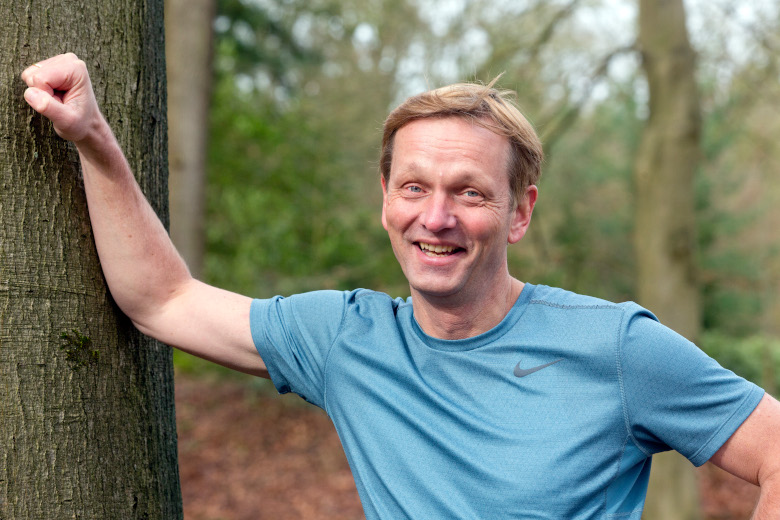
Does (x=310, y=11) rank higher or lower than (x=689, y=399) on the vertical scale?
higher

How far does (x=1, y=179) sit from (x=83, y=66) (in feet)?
1.11

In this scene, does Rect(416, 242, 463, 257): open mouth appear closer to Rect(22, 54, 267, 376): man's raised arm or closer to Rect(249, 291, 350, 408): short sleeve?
Rect(249, 291, 350, 408): short sleeve

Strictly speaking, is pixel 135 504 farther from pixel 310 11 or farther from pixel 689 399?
pixel 310 11

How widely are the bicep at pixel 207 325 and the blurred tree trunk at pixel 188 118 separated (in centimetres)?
711

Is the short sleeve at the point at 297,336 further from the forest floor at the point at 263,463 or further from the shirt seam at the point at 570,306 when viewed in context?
the forest floor at the point at 263,463

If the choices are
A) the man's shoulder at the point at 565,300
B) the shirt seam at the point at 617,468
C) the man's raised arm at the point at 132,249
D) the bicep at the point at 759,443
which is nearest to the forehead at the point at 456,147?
the man's shoulder at the point at 565,300

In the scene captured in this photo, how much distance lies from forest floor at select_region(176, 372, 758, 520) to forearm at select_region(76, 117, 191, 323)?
6135 millimetres

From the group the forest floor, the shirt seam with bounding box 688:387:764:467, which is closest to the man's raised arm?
the shirt seam with bounding box 688:387:764:467

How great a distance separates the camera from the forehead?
79.2 inches

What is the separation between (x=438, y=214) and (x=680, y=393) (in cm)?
76

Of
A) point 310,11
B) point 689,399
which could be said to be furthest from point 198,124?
point 689,399

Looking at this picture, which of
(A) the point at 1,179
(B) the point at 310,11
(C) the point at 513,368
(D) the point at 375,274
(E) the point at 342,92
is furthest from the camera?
(E) the point at 342,92

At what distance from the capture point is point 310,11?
12.6 metres

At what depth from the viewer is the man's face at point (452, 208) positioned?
2.01m
